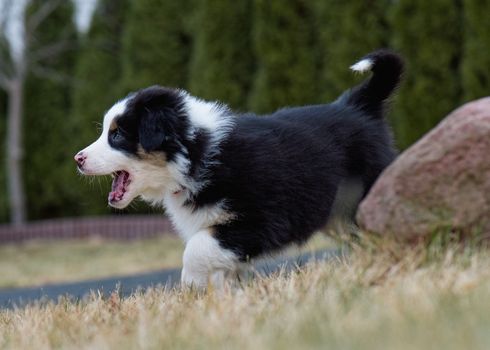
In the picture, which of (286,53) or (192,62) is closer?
(286,53)

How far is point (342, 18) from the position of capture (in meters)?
9.83

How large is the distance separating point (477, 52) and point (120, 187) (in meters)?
6.11

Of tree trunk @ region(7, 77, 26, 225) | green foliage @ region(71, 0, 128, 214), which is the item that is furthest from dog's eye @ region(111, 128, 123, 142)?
tree trunk @ region(7, 77, 26, 225)

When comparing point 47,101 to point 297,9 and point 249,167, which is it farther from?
point 249,167

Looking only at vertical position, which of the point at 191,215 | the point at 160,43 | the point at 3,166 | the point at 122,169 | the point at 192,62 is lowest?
the point at 3,166

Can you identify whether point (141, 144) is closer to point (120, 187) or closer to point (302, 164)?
point (120, 187)

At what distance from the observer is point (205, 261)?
3678 mm

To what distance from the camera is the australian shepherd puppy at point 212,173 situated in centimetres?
373

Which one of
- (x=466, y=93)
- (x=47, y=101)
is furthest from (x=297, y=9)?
(x=47, y=101)

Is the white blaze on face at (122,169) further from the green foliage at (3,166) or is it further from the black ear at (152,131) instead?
the green foliage at (3,166)

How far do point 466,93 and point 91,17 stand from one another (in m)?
6.24

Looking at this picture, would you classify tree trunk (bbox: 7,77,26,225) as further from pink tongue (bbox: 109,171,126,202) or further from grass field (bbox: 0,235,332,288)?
pink tongue (bbox: 109,171,126,202)

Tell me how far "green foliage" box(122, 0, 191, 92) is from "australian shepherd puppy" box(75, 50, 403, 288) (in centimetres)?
783

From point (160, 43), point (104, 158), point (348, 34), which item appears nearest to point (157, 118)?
point (104, 158)
